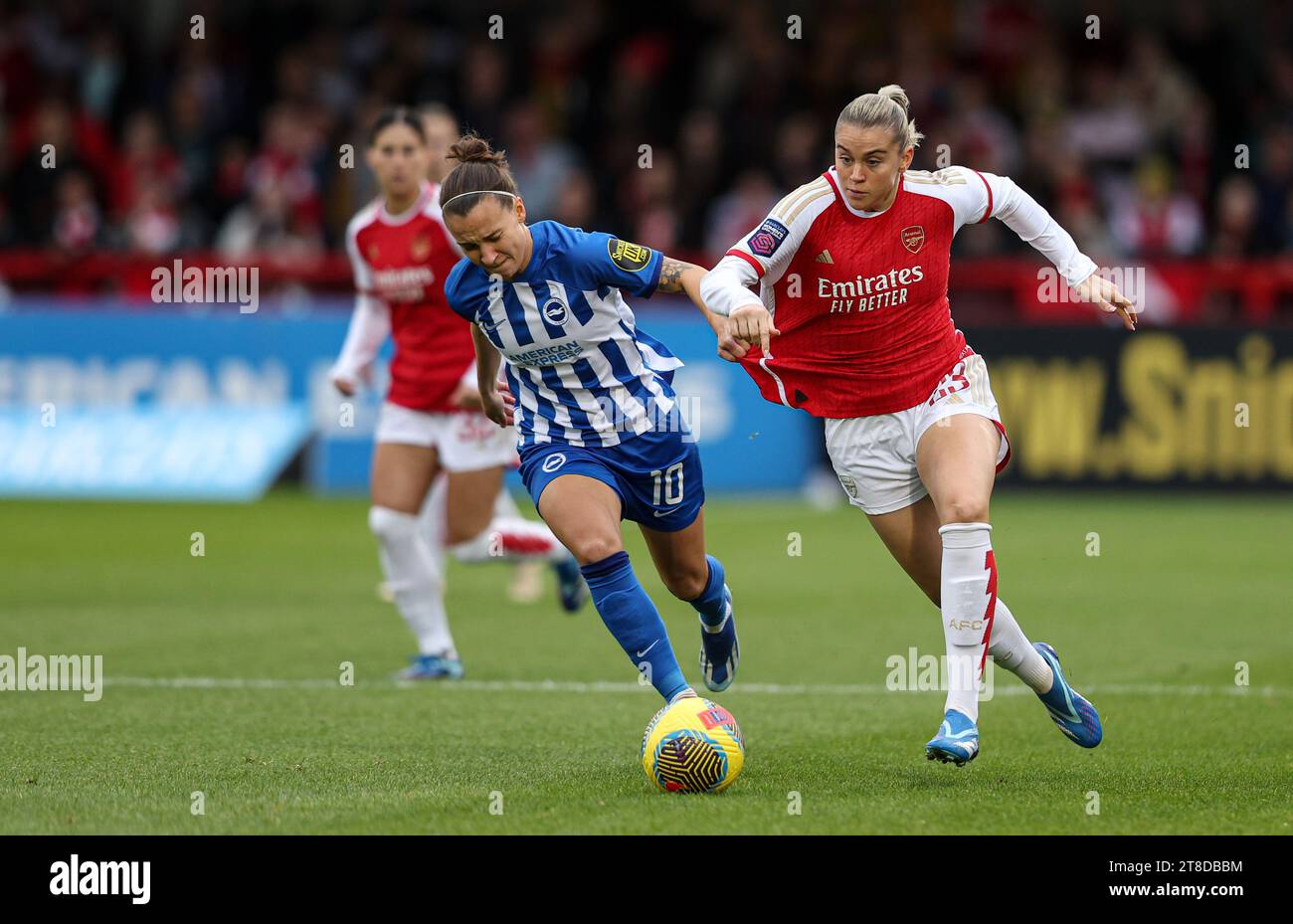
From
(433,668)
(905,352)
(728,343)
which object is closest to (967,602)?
(905,352)

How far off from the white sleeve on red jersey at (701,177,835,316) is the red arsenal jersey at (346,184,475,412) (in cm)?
259

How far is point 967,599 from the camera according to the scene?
596 cm

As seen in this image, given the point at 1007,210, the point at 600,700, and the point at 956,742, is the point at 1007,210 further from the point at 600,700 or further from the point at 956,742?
the point at 600,700

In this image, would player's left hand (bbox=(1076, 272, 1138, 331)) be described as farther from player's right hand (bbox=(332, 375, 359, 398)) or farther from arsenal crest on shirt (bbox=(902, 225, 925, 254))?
player's right hand (bbox=(332, 375, 359, 398))

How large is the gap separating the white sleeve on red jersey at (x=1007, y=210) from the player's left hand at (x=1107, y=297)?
0.23 feet

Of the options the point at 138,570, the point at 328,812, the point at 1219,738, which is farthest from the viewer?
the point at 138,570

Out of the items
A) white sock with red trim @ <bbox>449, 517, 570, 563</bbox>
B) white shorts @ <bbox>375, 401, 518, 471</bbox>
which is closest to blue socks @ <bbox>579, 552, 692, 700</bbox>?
white shorts @ <bbox>375, 401, 518, 471</bbox>

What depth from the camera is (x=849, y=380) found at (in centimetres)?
634

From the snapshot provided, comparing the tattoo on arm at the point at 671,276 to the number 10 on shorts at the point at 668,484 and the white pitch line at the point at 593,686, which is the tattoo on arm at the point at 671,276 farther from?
the white pitch line at the point at 593,686

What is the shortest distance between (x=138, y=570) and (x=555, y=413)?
6528mm

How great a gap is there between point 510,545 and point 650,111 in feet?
37.3

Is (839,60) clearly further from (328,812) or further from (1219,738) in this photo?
(328,812)

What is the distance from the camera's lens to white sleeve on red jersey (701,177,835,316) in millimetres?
5867
